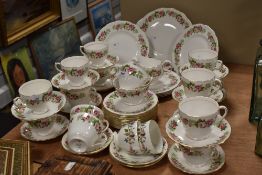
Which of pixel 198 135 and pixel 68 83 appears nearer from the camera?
pixel 198 135

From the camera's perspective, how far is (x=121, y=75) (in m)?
1.17

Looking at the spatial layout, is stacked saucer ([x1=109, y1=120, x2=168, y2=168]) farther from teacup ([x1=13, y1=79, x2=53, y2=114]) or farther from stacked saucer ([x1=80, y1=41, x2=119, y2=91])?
stacked saucer ([x1=80, y1=41, x2=119, y2=91])

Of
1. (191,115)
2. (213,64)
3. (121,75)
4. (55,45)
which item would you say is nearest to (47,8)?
(55,45)

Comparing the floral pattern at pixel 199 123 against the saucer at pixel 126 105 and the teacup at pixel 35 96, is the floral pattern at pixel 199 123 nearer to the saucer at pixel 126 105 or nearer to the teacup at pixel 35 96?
the saucer at pixel 126 105

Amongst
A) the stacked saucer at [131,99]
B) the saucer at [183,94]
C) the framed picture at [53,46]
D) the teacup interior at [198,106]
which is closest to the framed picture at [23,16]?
the framed picture at [53,46]

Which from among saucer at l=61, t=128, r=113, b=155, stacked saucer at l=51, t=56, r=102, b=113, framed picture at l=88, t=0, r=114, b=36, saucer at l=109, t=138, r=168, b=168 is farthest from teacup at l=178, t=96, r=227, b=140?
framed picture at l=88, t=0, r=114, b=36

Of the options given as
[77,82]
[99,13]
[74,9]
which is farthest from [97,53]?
[99,13]

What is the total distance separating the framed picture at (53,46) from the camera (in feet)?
5.20

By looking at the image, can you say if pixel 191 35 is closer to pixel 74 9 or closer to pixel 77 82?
pixel 77 82

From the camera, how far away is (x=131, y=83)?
1162mm

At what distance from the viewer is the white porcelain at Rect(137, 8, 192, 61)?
4.98 ft

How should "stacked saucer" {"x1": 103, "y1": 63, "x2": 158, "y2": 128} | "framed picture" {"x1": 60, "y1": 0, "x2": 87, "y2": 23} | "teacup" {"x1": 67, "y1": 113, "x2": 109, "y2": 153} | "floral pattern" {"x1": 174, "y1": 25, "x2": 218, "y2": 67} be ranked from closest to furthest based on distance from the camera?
"teacup" {"x1": 67, "y1": 113, "x2": 109, "y2": 153} < "stacked saucer" {"x1": 103, "y1": 63, "x2": 158, "y2": 128} < "floral pattern" {"x1": 174, "y1": 25, "x2": 218, "y2": 67} < "framed picture" {"x1": 60, "y1": 0, "x2": 87, "y2": 23}

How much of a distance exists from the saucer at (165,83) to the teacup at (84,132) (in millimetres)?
304

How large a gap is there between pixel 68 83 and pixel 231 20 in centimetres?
65
